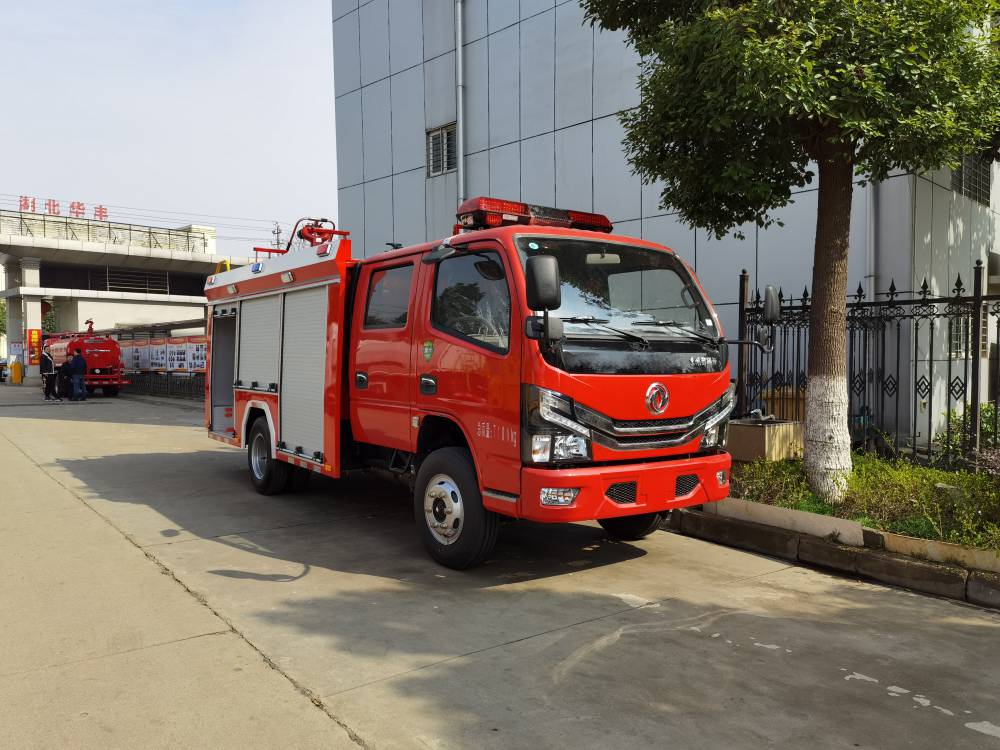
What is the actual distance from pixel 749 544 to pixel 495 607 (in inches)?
102

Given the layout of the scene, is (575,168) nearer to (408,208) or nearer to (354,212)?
(408,208)

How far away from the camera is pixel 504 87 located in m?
14.6

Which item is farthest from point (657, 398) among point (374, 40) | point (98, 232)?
point (98, 232)

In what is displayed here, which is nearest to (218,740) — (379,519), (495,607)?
(495,607)

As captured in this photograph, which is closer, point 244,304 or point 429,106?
point 244,304

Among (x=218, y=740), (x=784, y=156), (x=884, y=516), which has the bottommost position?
(x=218, y=740)

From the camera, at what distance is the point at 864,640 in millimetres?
4398

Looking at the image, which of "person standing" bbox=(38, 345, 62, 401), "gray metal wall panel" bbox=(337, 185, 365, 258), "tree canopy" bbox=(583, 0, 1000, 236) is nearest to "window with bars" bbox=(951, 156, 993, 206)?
"tree canopy" bbox=(583, 0, 1000, 236)

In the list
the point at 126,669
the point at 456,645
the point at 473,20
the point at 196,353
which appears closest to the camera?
the point at 126,669

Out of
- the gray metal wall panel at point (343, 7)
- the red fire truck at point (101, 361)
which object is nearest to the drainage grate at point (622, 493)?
the gray metal wall panel at point (343, 7)

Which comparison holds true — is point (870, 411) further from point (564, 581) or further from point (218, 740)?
point (218, 740)

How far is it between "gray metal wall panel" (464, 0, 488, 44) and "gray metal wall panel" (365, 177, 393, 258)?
3.52m

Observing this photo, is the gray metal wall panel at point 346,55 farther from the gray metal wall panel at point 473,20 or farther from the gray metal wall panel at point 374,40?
the gray metal wall panel at point 473,20

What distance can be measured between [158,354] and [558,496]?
25158 mm
